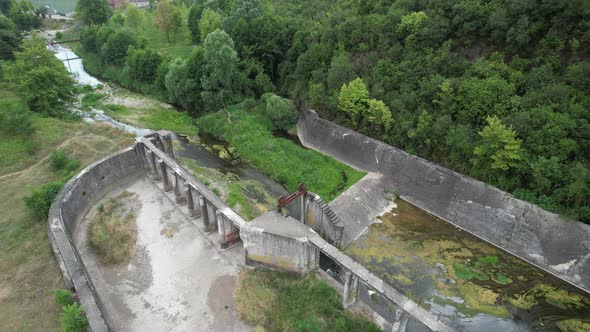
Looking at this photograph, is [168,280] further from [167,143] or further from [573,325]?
[573,325]

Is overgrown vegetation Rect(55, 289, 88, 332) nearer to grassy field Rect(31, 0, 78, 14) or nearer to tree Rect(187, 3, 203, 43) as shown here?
tree Rect(187, 3, 203, 43)

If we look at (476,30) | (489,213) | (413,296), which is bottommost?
(413,296)

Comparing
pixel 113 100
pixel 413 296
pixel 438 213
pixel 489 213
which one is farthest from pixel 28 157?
pixel 489 213

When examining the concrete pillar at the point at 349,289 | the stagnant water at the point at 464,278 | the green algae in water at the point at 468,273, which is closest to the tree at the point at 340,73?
the stagnant water at the point at 464,278

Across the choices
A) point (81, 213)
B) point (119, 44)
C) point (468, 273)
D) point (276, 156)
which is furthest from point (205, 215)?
point (119, 44)

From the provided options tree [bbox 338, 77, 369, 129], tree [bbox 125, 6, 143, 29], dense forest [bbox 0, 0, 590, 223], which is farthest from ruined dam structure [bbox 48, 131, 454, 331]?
tree [bbox 125, 6, 143, 29]

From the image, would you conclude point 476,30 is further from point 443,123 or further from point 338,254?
point 338,254

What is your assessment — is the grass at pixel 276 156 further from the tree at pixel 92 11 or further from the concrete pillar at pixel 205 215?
the tree at pixel 92 11
